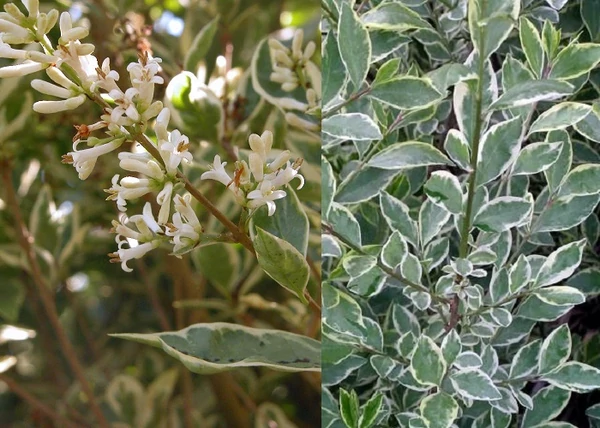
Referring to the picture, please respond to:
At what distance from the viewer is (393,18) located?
27 centimetres

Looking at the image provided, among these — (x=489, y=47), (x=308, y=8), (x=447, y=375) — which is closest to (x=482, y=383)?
(x=447, y=375)

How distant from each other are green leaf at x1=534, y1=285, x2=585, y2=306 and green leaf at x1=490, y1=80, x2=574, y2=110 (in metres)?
0.08

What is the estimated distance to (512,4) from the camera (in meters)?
0.27

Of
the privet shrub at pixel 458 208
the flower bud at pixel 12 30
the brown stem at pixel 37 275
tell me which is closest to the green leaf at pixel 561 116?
the privet shrub at pixel 458 208

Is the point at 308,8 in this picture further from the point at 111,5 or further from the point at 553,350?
the point at 553,350

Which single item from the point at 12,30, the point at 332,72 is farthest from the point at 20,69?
the point at 332,72

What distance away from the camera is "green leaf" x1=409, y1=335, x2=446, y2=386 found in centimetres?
28

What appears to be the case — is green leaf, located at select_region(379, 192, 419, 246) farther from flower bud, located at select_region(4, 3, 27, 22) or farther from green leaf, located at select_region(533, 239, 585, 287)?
flower bud, located at select_region(4, 3, 27, 22)

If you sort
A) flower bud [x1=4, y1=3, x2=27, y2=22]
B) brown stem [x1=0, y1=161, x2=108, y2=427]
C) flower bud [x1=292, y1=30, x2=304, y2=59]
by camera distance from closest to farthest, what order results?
1. flower bud [x1=4, y1=3, x2=27, y2=22]
2. flower bud [x1=292, y1=30, x2=304, y2=59]
3. brown stem [x1=0, y1=161, x2=108, y2=427]

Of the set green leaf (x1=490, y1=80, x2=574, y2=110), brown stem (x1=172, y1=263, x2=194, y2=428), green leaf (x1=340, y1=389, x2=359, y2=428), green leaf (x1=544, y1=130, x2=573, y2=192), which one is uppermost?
green leaf (x1=490, y1=80, x2=574, y2=110)

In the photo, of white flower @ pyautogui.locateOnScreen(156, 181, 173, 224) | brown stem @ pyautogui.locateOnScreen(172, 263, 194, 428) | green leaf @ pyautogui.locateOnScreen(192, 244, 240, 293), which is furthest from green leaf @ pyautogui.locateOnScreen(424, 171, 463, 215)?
brown stem @ pyautogui.locateOnScreen(172, 263, 194, 428)

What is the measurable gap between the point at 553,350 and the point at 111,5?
42cm

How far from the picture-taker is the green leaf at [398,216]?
0.98 ft

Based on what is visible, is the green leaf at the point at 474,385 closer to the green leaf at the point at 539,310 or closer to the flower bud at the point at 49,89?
the green leaf at the point at 539,310
